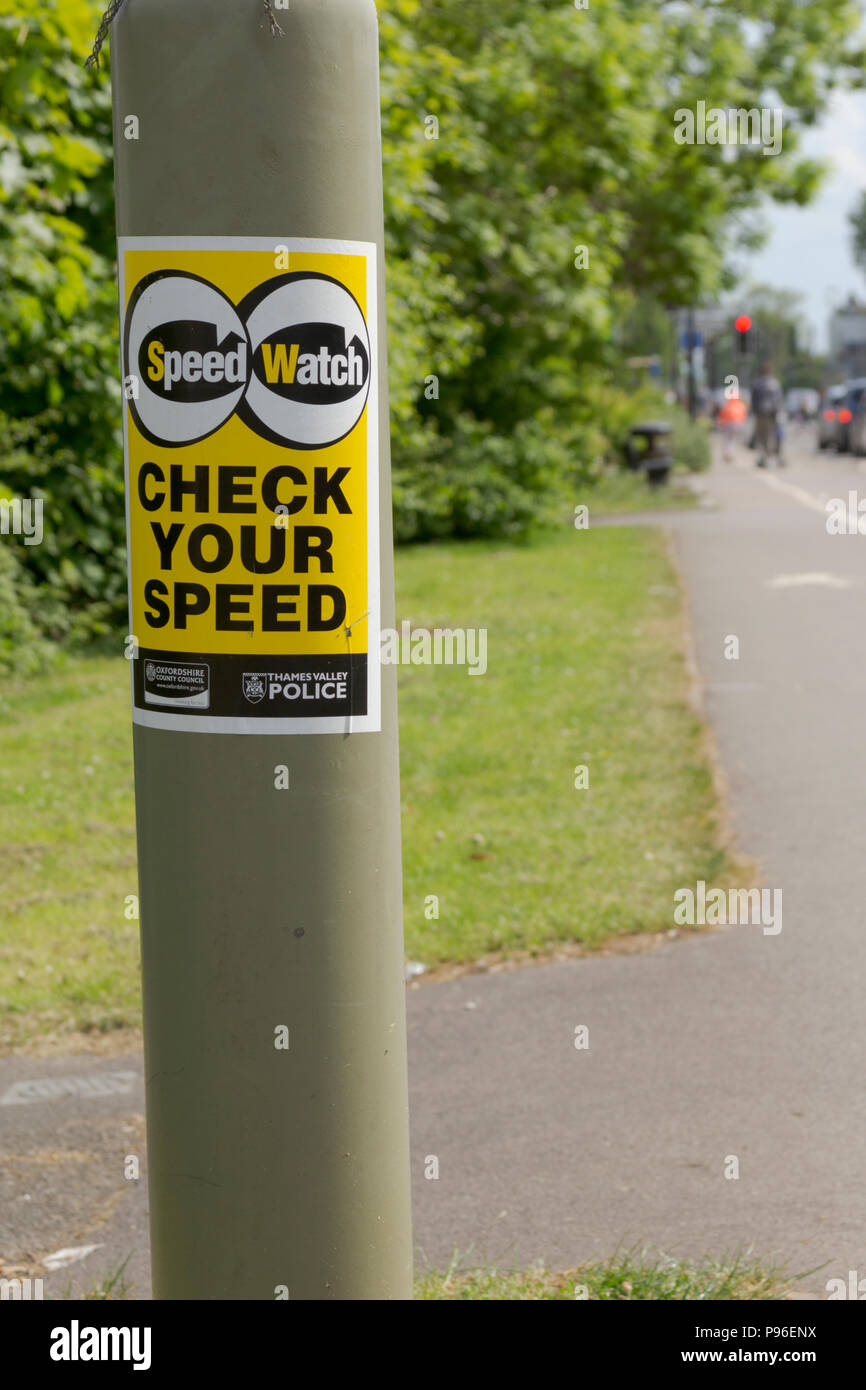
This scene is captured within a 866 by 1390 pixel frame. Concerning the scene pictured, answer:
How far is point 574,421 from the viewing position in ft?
81.9

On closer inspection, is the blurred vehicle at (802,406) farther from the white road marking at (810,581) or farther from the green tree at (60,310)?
the green tree at (60,310)

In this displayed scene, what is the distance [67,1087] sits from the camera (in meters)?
4.87

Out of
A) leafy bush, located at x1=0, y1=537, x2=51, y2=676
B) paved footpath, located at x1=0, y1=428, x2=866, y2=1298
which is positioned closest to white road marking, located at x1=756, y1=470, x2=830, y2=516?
leafy bush, located at x1=0, y1=537, x2=51, y2=676

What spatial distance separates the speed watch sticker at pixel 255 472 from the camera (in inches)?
94.2

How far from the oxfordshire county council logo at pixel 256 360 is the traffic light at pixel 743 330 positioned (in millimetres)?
34695

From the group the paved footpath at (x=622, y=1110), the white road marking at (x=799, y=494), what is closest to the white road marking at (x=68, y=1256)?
the paved footpath at (x=622, y=1110)

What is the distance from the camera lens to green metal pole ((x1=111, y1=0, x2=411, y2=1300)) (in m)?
2.38

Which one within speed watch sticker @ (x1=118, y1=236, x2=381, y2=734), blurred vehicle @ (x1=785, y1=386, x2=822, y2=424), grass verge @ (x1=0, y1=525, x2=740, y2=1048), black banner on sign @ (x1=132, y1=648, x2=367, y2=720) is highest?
blurred vehicle @ (x1=785, y1=386, x2=822, y2=424)

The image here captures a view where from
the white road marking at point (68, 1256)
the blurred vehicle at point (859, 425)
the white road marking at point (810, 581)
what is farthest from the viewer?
the blurred vehicle at point (859, 425)

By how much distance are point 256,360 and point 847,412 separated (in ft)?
142

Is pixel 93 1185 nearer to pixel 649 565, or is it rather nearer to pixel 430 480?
pixel 649 565
